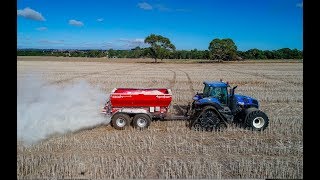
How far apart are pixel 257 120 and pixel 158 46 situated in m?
72.0

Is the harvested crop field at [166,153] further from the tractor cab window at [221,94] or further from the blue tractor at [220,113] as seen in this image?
the tractor cab window at [221,94]

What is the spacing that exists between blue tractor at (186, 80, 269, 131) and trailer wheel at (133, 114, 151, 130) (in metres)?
1.58

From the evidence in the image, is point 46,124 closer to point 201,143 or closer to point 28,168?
point 28,168

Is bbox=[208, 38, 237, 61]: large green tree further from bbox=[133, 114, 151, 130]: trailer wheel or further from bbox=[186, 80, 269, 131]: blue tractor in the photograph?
bbox=[133, 114, 151, 130]: trailer wheel

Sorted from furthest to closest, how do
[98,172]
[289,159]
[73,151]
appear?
1. [73,151]
2. [289,159]
3. [98,172]

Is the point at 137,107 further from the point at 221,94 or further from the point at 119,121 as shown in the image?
the point at 221,94

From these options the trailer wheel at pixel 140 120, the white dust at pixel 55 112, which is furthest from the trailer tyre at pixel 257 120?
the white dust at pixel 55 112

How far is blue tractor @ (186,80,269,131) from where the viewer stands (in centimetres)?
1130

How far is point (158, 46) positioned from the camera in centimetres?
8238

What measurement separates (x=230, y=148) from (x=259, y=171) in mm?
1817

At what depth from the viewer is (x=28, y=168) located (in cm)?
805

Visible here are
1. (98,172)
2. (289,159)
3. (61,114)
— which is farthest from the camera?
(61,114)
